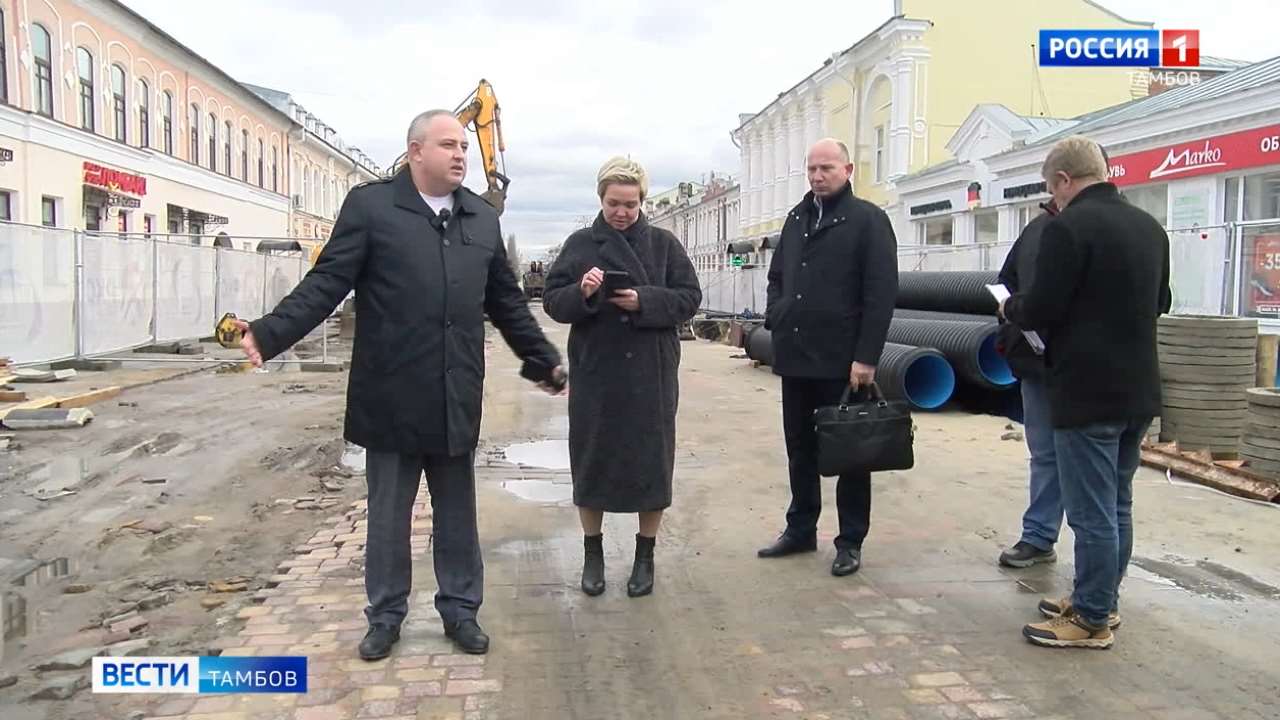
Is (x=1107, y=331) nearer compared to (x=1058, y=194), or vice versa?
(x=1107, y=331)

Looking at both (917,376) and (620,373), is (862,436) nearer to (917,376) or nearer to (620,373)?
(620,373)

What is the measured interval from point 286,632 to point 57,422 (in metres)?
6.62

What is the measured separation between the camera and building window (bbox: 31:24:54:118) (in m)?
23.2

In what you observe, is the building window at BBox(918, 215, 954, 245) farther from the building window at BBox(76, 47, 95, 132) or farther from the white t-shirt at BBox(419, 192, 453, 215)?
the white t-shirt at BBox(419, 192, 453, 215)

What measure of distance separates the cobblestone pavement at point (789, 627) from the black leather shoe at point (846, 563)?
6 centimetres

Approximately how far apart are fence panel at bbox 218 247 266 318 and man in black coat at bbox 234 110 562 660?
56.0 ft

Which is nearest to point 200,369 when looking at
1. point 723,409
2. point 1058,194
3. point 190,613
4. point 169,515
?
point 723,409

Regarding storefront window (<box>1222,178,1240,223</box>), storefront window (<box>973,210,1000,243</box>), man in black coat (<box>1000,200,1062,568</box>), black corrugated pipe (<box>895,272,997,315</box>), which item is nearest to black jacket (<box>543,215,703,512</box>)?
man in black coat (<box>1000,200,1062,568</box>)

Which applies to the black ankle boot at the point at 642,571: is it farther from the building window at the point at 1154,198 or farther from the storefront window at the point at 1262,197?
the building window at the point at 1154,198

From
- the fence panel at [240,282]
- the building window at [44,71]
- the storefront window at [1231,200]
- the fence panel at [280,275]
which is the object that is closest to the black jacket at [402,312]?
the storefront window at [1231,200]

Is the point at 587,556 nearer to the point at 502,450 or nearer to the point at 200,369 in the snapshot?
the point at 502,450

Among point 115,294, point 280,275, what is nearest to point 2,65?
point 280,275

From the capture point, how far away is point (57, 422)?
9.02 metres

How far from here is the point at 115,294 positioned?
50.7 feet
